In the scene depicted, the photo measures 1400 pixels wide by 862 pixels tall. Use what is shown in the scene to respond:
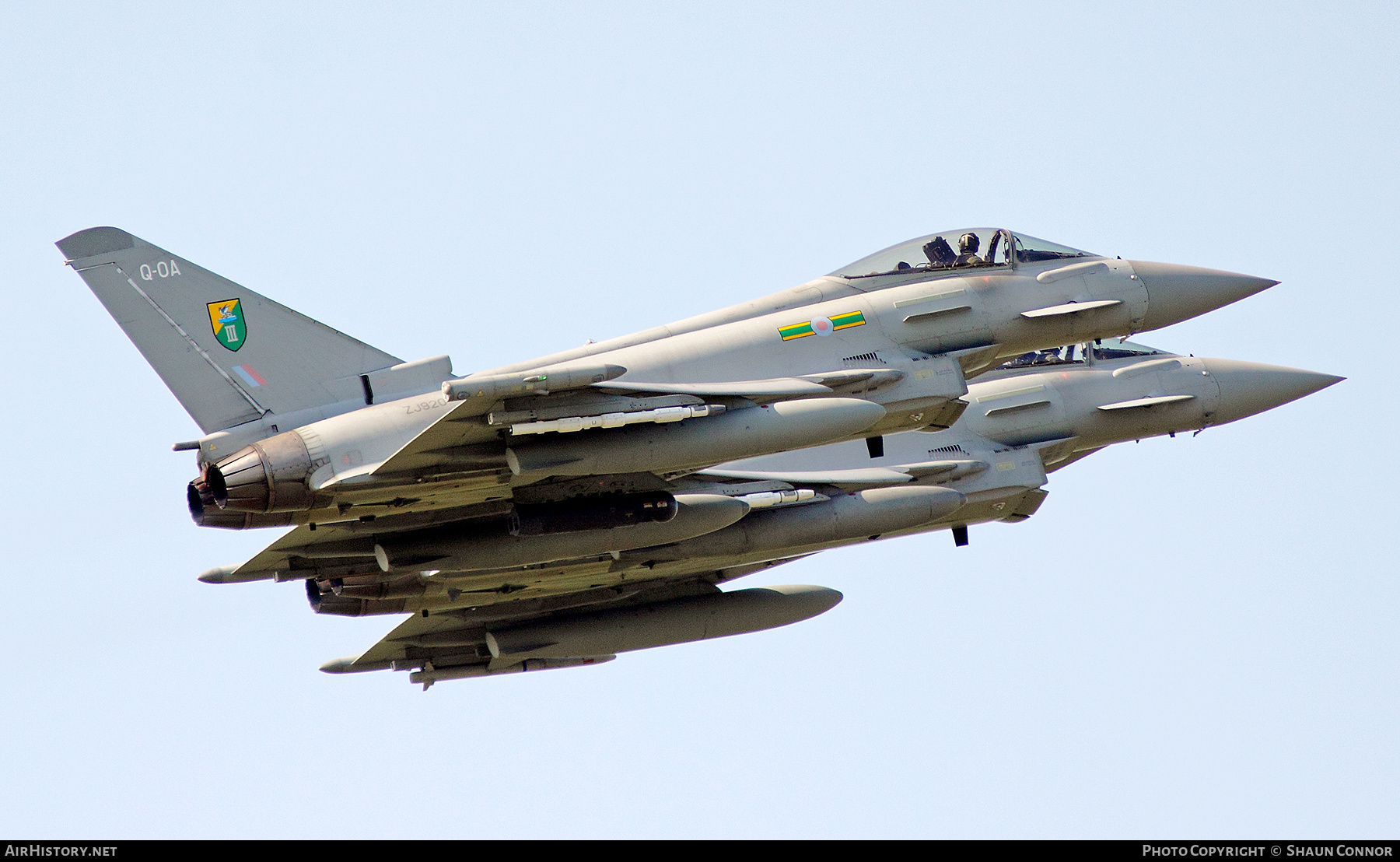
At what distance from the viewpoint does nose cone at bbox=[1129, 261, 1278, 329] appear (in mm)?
22047

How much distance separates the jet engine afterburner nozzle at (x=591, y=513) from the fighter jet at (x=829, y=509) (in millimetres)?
2792

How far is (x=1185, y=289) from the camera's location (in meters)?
22.1

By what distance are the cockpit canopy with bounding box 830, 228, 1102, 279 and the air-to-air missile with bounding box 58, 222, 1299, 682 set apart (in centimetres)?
3

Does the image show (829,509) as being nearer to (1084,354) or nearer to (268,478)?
(1084,354)

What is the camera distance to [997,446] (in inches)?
966

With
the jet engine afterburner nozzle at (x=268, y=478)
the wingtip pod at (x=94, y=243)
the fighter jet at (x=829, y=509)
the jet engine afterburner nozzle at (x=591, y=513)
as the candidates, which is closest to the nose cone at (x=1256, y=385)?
the fighter jet at (x=829, y=509)

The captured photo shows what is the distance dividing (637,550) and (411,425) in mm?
5224

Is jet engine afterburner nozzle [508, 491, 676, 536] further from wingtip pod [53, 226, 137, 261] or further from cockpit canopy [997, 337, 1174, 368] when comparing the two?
cockpit canopy [997, 337, 1174, 368]

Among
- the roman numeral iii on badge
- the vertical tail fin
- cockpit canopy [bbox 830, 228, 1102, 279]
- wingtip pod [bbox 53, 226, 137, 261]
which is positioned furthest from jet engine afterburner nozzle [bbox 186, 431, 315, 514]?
cockpit canopy [bbox 830, 228, 1102, 279]

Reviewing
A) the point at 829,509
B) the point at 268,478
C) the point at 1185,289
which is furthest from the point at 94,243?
Answer: the point at 1185,289

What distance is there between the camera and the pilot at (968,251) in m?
21.8

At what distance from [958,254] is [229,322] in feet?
30.8

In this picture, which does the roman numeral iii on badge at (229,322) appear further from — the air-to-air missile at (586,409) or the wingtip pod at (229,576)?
the wingtip pod at (229,576)
